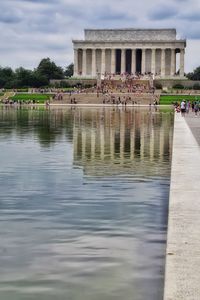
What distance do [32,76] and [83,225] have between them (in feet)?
377

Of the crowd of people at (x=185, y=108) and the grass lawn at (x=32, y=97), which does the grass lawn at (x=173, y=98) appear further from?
the grass lawn at (x=32, y=97)

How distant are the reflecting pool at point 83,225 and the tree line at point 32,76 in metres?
105

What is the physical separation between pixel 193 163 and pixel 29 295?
9863 millimetres

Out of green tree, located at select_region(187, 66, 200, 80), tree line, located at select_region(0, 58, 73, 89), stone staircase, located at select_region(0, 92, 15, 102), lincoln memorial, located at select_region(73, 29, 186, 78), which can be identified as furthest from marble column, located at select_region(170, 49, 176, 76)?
stone staircase, located at select_region(0, 92, 15, 102)

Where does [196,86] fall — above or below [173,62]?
below

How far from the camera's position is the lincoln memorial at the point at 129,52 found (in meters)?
132

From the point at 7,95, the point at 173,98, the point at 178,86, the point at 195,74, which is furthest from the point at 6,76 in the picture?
the point at 173,98

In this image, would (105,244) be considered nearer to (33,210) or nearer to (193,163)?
(33,210)

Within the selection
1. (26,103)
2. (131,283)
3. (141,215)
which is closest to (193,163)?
(141,215)

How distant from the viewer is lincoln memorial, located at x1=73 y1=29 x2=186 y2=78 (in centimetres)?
13175

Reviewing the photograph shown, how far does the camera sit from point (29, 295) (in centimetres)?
678

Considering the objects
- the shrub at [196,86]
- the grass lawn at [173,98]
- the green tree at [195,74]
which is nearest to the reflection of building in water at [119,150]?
the grass lawn at [173,98]

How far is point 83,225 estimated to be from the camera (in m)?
9.96

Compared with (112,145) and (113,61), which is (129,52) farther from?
(112,145)
